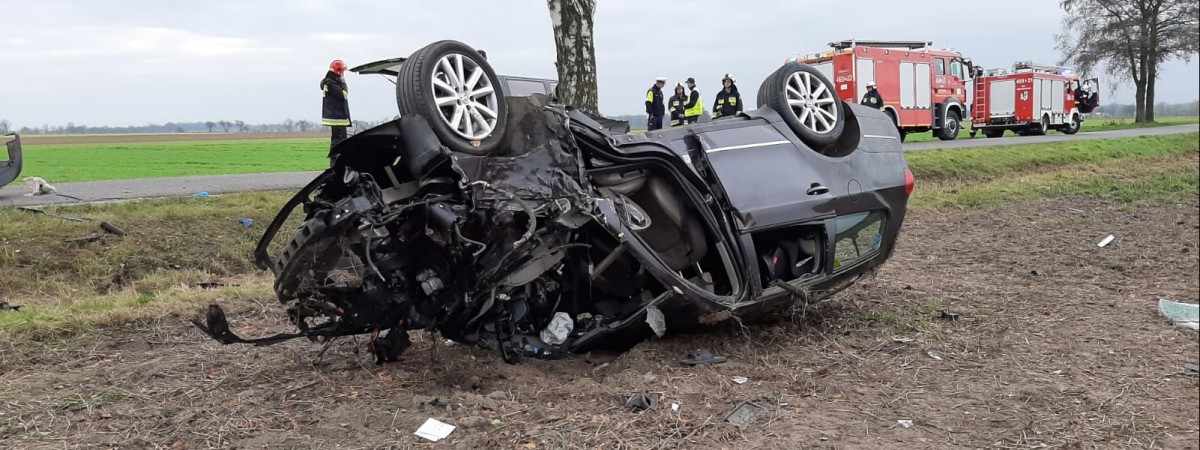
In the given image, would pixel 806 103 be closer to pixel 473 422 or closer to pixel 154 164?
pixel 473 422

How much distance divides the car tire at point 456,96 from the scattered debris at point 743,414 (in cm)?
153

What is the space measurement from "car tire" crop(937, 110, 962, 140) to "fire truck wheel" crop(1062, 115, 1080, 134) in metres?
7.73

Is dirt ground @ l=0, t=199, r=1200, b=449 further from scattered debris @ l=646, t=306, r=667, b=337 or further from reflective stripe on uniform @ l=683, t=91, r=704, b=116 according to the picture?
reflective stripe on uniform @ l=683, t=91, r=704, b=116

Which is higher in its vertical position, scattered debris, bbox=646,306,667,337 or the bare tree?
the bare tree

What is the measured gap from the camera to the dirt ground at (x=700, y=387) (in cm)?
334

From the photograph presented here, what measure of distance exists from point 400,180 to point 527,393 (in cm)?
114

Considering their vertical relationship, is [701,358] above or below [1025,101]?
below

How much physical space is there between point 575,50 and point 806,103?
3770mm

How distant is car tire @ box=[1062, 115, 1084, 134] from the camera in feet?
93.5

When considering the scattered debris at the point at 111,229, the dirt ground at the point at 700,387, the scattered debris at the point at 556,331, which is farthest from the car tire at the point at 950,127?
the scattered debris at the point at 556,331

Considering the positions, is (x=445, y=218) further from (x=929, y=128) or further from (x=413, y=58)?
(x=929, y=128)

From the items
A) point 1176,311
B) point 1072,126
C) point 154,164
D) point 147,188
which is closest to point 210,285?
point 147,188

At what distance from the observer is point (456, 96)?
3.67 metres

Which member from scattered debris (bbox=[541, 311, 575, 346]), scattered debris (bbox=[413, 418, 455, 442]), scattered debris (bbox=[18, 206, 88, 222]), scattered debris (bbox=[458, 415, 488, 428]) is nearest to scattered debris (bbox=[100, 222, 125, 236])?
scattered debris (bbox=[18, 206, 88, 222])
